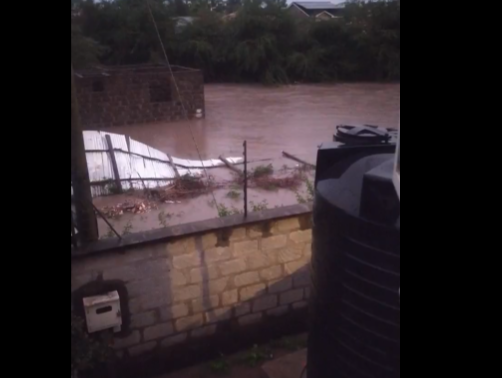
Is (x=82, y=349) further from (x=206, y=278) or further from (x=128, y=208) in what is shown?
(x=128, y=208)

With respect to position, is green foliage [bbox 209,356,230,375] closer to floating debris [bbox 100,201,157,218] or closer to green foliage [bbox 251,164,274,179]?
floating debris [bbox 100,201,157,218]

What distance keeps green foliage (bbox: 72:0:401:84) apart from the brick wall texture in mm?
22425

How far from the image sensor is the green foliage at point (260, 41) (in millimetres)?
25781

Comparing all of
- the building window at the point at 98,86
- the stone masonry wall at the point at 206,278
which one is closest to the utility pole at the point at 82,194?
the stone masonry wall at the point at 206,278

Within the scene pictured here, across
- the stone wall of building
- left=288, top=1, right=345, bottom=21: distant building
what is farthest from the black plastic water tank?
left=288, top=1, right=345, bottom=21: distant building

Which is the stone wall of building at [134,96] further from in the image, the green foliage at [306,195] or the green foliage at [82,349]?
the green foliage at [82,349]

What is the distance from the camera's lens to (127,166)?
8.98 meters

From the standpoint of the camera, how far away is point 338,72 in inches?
1135

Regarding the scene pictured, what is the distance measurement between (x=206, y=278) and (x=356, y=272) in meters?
2.19

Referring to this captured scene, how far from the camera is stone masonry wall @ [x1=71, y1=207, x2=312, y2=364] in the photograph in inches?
157
